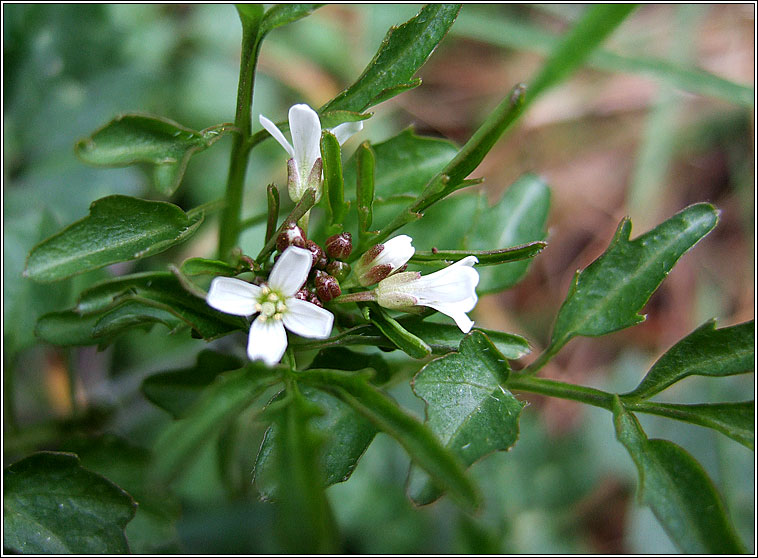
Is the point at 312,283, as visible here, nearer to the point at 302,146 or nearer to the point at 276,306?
the point at 276,306

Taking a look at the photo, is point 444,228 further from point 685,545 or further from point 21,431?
point 21,431

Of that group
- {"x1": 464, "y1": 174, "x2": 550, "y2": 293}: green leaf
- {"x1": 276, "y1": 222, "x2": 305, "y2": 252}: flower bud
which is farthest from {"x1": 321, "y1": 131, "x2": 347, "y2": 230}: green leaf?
{"x1": 464, "y1": 174, "x2": 550, "y2": 293}: green leaf

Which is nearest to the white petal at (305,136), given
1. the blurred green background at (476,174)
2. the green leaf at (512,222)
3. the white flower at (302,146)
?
the white flower at (302,146)

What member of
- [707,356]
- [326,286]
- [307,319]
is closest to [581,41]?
[707,356]

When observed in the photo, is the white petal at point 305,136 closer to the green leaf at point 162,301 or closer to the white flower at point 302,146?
the white flower at point 302,146

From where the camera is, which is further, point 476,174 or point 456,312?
point 476,174
